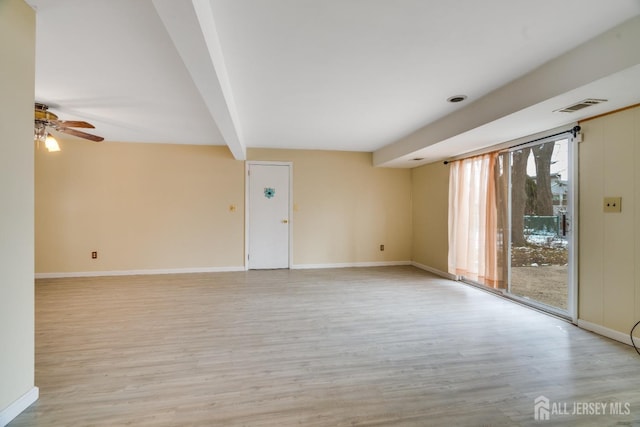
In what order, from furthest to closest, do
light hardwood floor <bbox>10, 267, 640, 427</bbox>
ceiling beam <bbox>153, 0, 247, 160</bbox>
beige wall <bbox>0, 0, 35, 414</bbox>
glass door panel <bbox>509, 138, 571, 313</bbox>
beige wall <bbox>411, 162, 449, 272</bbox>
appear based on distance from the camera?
beige wall <bbox>411, 162, 449, 272</bbox> < glass door panel <bbox>509, 138, 571, 313</bbox> < light hardwood floor <bbox>10, 267, 640, 427</bbox> < beige wall <bbox>0, 0, 35, 414</bbox> < ceiling beam <bbox>153, 0, 247, 160</bbox>

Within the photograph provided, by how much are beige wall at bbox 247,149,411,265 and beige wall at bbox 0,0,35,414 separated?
376cm

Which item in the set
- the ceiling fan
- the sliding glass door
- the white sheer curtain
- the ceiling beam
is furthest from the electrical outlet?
the ceiling fan

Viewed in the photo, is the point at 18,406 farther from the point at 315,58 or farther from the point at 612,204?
the point at 612,204

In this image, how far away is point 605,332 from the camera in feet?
8.46

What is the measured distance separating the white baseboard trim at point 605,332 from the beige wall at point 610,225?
0.03m

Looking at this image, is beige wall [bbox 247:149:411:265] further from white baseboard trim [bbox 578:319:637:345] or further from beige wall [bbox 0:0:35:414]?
beige wall [bbox 0:0:35:414]

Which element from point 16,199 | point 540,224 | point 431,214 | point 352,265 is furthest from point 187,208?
point 540,224

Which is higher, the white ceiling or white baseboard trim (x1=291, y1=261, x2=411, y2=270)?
the white ceiling

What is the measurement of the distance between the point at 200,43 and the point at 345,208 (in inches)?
172

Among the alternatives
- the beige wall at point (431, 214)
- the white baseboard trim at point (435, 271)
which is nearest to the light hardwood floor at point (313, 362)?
the white baseboard trim at point (435, 271)

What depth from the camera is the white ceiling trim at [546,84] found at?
172 cm

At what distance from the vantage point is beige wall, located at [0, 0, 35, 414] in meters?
1.45

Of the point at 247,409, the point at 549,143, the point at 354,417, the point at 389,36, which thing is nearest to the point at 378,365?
the point at 354,417

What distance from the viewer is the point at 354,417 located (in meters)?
1.57
